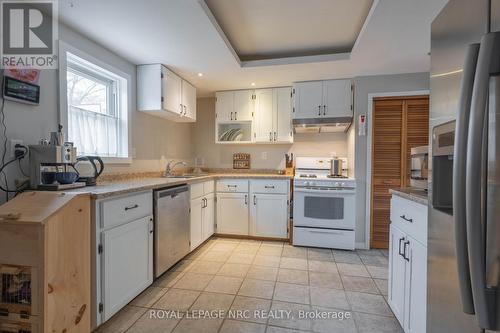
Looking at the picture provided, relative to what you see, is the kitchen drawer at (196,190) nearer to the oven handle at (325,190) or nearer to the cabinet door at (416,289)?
the oven handle at (325,190)

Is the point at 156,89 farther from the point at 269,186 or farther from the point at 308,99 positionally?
the point at 308,99

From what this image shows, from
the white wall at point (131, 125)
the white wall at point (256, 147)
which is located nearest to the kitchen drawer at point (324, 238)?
the white wall at point (256, 147)

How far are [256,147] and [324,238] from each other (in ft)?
5.86

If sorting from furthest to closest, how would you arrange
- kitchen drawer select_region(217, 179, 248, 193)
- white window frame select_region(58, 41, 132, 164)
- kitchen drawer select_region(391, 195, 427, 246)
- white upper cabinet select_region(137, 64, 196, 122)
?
kitchen drawer select_region(217, 179, 248, 193)
white upper cabinet select_region(137, 64, 196, 122)
white window frame select_region(58, 41, 132, 164)
kitchen drawer select_region(391, 195, 427, 246)

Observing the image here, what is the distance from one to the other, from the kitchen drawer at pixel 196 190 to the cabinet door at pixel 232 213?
1.62 feet

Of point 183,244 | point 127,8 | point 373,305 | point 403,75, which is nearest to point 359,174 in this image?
point 403,75

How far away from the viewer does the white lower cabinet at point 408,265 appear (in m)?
1.32

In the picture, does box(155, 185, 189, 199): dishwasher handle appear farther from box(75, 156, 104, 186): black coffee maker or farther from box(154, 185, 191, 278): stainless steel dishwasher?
box(75, 156, 104, 186): black coffee maker

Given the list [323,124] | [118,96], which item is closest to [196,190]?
[118,96]

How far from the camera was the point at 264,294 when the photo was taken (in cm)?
214

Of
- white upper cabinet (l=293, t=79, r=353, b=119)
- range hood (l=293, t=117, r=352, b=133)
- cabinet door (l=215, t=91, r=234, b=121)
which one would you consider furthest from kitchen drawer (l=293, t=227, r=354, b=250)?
cabinet door (l=215, t=91, r=234, b=121)

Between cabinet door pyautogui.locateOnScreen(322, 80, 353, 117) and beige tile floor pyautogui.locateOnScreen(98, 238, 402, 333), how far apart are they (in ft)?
6.05

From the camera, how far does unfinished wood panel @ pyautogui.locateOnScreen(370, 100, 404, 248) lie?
324 centimetres

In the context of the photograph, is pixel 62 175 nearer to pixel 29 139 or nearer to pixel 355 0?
pixel 29 139
